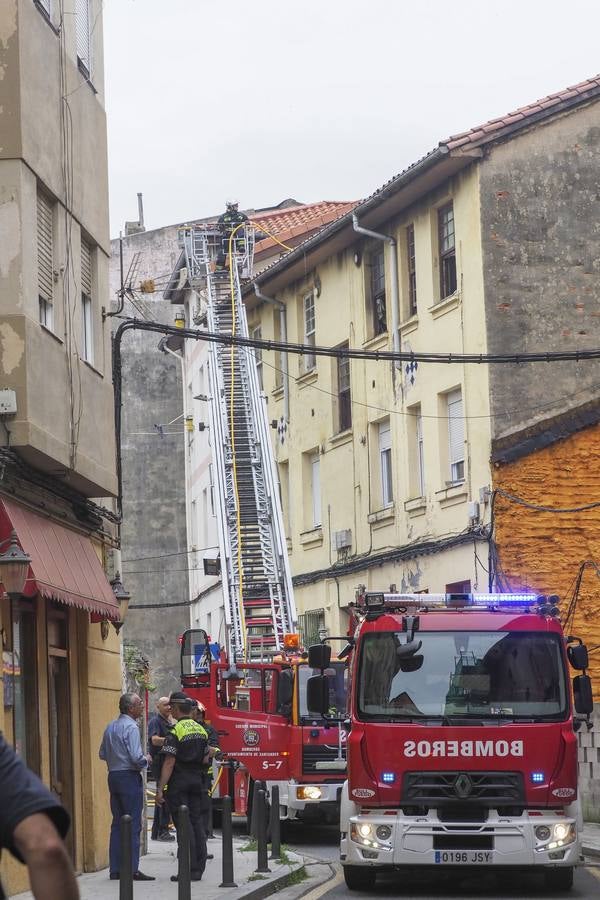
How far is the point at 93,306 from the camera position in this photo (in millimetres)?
16703

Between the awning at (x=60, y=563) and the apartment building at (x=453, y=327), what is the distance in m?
9.69

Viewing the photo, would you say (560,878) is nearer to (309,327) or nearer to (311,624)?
(311,624)

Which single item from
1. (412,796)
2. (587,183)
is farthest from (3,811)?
(587,183)

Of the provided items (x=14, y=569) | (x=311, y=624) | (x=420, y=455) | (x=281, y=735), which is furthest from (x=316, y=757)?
(x=311, y=624)

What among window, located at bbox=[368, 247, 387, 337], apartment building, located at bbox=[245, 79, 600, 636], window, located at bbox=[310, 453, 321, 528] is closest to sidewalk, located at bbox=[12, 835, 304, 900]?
apartment building, located at bbox=[245, 79, 600, 636]

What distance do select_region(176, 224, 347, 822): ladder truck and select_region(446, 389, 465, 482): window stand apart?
3.16 m

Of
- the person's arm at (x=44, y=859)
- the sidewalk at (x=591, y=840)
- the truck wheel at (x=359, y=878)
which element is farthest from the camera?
the sidewalk at (x=591, y=840)

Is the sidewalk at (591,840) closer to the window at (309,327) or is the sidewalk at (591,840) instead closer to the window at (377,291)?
the window at (377,291)

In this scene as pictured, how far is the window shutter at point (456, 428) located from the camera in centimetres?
2584

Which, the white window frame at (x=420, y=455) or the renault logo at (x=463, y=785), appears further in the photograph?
the white window frame at (x=420, y=455)

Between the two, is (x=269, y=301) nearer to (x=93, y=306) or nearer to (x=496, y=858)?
(x=93, y=306)

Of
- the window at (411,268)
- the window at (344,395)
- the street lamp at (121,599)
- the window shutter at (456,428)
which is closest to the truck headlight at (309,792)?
the street lamp at (121,599)

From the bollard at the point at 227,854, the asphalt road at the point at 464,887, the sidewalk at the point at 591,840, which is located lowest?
the sidewalk at the point at 591,840

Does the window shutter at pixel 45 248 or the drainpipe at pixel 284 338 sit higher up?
the drainpipe at pixel 284 338
